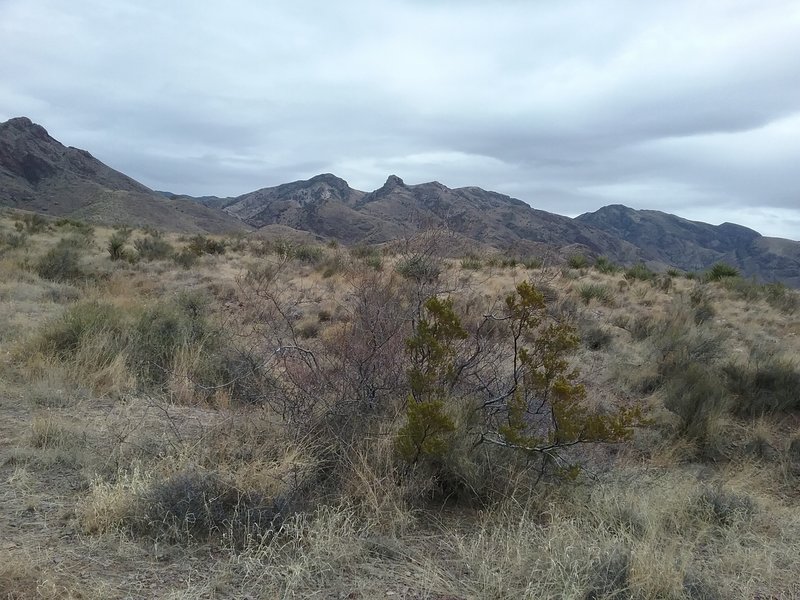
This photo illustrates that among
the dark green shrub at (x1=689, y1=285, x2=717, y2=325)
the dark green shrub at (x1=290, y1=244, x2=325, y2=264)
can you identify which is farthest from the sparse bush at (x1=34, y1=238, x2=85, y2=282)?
the dark green shrub at (x1=689, y1=285, x2=717, y2=325)

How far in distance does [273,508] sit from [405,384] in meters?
1.60

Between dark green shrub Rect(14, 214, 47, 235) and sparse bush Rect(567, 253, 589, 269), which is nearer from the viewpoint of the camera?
sparse bush Rect(567, 253, 589, 269)

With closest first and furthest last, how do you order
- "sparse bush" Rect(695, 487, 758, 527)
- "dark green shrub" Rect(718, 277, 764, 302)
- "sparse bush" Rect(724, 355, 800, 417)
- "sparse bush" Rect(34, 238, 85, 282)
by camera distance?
1. "sparse bush" Rect(695, 487, 758, 527)
2. "sparse bush" Rect(724, 355, 800, 417)
3. "sparse bush" Rect(34, 238, 85, 282)
4. "dark green shrub" Rect(718, 277, 764, 302)

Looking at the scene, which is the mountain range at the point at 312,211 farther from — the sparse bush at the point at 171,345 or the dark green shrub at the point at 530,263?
the sparse bush at the point at 171,345

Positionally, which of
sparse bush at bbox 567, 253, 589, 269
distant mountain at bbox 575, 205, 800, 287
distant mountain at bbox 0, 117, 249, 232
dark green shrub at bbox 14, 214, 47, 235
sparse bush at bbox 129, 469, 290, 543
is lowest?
sparse bush at bbox 129, 469, 290, 543

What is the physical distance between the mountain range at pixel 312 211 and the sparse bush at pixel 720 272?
19.9 m

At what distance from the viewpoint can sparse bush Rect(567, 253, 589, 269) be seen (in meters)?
25.5

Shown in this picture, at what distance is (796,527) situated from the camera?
173 inches

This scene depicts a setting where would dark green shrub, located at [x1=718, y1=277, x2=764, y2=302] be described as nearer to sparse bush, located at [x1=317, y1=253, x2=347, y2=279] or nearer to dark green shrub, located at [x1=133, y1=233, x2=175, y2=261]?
sparse bush, located at [x1=317, y1=253, x2=347, y2=279]

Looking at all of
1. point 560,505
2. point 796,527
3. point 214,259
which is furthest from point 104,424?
point 214,259

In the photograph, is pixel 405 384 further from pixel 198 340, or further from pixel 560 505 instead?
pixel 198 340

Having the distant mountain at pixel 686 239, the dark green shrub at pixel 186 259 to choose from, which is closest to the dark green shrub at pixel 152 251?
the dark green shrub at pixel 186 259

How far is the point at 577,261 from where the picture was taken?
85.7 ft

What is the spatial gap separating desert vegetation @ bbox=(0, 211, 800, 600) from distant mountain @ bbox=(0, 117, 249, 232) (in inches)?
3059
